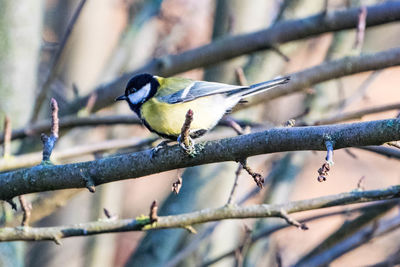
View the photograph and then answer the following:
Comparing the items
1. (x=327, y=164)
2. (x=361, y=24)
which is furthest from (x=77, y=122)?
(x=327, y=164)

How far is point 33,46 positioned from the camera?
3674 mm

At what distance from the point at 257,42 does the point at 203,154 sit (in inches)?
59.1

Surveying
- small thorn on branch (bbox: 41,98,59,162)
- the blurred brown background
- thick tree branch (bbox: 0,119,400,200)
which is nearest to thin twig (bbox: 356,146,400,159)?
the blurred brown background

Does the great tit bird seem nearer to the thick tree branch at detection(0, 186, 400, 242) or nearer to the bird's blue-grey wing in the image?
the bird's blue-grey wing

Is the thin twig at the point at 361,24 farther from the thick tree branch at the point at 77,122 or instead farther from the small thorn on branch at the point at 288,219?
the small thorn on branch at the point at 288,219

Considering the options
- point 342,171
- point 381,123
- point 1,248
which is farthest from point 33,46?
point 342,171

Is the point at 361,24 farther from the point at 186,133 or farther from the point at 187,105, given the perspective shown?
the point at 186,133

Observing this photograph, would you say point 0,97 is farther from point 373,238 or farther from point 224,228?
point 373,238

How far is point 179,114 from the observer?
2570 mm

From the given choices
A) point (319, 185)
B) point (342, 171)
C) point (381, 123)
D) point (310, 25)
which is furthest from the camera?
point (319, 185)

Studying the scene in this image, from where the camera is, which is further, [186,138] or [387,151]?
[387,151]

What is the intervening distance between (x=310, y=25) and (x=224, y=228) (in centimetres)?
150

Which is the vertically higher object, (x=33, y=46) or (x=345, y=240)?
(x=33, y=46)

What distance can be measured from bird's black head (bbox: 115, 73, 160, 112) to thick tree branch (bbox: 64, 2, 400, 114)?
1.51 ft
